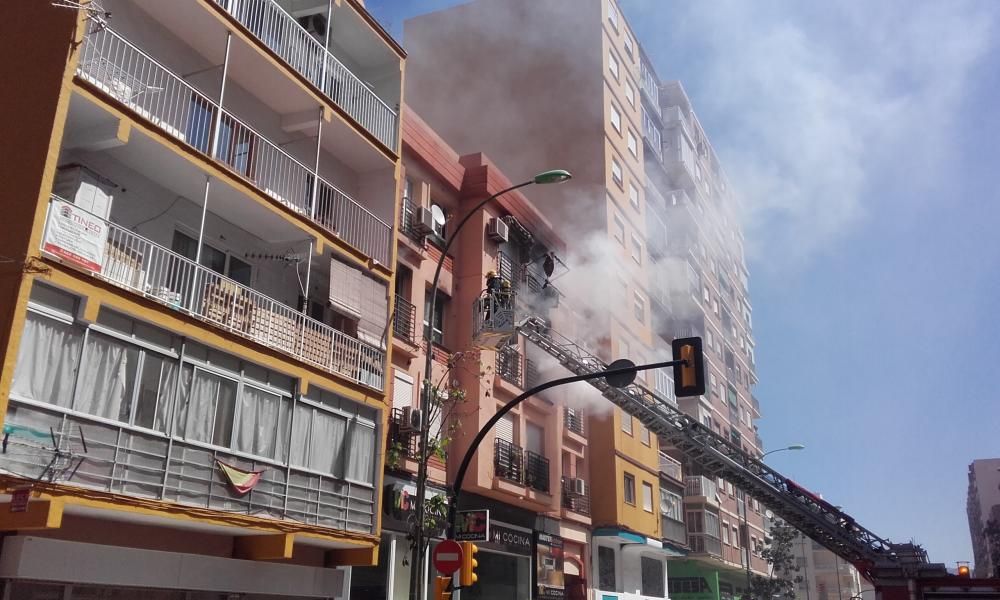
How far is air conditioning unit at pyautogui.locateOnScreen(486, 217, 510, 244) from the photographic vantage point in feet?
82.6

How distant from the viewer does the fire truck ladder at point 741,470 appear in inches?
998

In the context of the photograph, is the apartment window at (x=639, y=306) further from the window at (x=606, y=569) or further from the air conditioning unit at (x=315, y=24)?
the air conditioning unit at (x=315, y=24)

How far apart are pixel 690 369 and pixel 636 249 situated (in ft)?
78.9

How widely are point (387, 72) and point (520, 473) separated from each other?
11209mm

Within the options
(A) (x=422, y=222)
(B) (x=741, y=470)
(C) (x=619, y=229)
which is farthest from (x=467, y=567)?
(C) (x=619, y=229)

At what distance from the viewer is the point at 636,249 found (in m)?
37.7

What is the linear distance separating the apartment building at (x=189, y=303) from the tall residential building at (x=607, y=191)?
1486cm

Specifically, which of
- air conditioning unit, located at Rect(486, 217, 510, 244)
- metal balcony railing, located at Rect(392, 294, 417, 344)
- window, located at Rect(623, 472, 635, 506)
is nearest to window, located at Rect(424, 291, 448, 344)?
metal balcony railing, located at Rect(392, 294, 417, 344)

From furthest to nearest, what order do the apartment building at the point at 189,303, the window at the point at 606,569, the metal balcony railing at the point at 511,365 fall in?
1. the window at the point at 606,569
2. the metal balcony railing at the point at 511,365
3. the apartment building at the point at 189,303

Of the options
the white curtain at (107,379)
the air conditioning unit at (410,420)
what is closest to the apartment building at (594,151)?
the air conditioning unit at (410,420)

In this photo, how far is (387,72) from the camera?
21016 mm

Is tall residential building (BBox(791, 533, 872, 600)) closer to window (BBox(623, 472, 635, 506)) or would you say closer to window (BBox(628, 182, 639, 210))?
window (BBox(628, 182, 639, 210))

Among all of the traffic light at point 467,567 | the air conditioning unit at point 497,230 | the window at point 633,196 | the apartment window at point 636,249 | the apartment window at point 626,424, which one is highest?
the window at point 633,196

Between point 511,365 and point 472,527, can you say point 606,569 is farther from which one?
point 472,527
